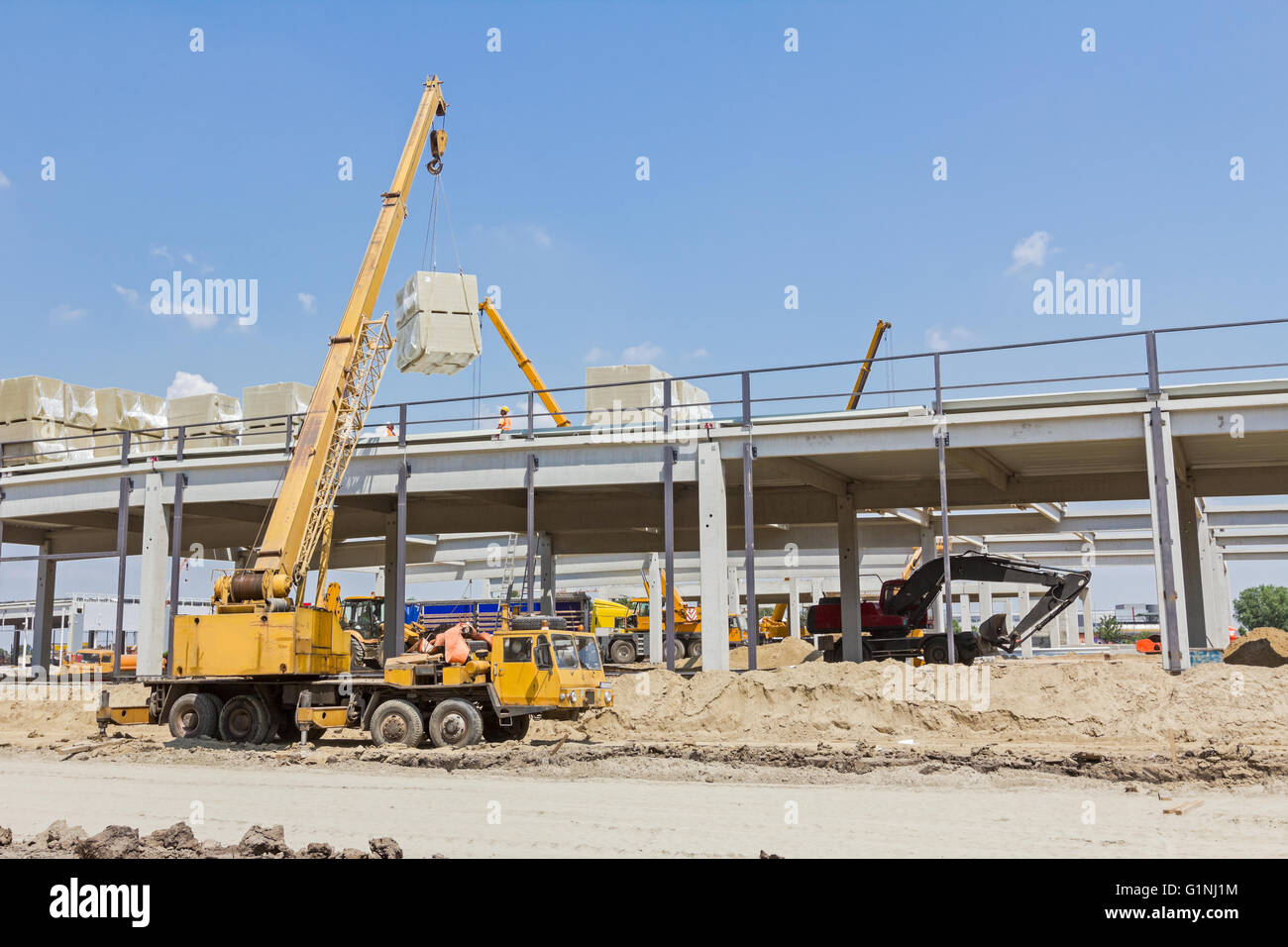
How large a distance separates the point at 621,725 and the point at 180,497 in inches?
485

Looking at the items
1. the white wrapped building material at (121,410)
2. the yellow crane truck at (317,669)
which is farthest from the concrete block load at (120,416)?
the yellow crane truck at (317,669)

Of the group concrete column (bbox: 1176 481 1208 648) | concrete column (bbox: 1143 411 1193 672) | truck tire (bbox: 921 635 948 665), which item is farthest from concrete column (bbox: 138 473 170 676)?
concrete column (bbox: 1176 481 1208 648)

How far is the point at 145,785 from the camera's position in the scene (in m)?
14.0

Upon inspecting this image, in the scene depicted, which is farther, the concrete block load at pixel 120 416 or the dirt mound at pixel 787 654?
the dirt mound at pixel 787 654

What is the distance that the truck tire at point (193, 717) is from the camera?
1880 cm

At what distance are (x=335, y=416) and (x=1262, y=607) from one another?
139 meters

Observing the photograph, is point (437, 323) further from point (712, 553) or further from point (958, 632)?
point (958, 632)

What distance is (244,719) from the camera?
18.9m

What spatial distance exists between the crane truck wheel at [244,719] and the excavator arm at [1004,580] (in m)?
16.0

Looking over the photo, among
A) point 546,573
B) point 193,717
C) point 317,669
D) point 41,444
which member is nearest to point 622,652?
point 546,573

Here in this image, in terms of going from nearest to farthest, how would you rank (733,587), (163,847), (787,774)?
1. (163,847)
2. (787,774)
3. (733,587)

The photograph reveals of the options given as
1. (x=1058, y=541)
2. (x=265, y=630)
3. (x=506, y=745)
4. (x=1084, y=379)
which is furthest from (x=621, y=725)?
(x=1058, y=541)

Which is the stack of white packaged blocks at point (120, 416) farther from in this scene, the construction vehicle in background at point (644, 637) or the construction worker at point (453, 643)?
the construction vehicle in background at point (644, 637)
